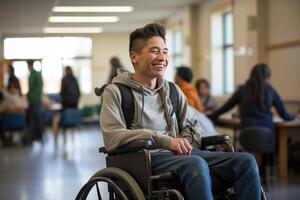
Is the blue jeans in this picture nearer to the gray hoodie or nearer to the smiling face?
the gray hoodie

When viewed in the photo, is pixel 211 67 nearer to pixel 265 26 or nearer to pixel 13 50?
pixel 265 26

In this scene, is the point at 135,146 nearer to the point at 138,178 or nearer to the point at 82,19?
the point at 138,178

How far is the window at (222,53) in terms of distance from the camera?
1073cm

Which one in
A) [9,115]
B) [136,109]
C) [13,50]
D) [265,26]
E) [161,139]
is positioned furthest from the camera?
[13,50]

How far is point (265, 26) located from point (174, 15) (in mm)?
5953

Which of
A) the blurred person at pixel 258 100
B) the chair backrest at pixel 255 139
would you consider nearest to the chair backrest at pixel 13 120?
the blurred person at pixel 258 100

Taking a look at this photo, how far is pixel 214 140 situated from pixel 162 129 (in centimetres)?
27

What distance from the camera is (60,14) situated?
13.2 meters

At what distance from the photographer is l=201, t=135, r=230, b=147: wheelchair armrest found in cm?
286

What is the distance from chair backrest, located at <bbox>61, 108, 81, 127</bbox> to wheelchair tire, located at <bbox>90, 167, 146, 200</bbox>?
291 inches

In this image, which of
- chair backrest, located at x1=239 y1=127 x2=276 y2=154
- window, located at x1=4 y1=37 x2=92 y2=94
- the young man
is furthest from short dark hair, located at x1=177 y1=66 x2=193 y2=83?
window, located at x1=4 y1=37 x2=92 y2=94

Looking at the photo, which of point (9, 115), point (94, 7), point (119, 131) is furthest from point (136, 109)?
point (94, 7)

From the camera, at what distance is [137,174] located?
2.65 metres

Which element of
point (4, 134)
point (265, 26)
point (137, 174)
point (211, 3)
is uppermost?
point (211, 3)
